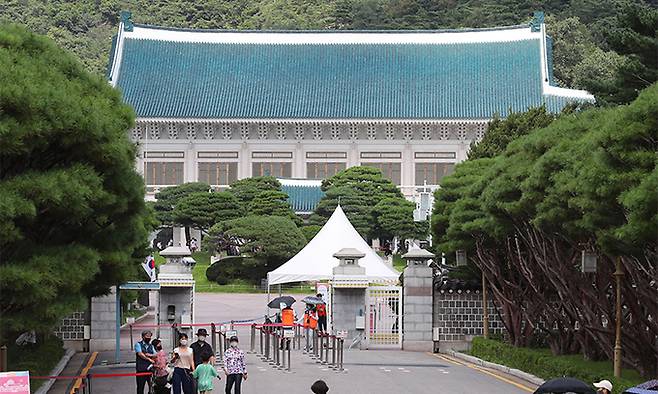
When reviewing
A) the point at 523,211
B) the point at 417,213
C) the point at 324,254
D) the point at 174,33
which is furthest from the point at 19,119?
the point at 174,33

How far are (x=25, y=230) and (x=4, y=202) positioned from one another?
195cm

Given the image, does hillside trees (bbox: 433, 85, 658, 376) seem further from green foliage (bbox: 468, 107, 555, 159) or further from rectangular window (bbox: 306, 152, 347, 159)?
rectangular window (bbox: 306, 152, 347, 159)

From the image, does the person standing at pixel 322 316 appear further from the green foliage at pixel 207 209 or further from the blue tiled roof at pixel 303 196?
the blue tiled roof at pixel 303 196

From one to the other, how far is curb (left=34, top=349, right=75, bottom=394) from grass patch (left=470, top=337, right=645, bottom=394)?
7924 millimetres

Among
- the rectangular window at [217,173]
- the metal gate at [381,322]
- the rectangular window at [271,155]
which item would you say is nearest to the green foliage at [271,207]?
the rectangular window at [217,173]

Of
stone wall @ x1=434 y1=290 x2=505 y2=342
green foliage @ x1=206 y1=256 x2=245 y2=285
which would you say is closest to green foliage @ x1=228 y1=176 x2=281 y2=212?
green foliage @ x1=206 y1=256 x2=245 y2=285

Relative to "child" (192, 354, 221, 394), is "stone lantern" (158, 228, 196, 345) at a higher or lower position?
higher

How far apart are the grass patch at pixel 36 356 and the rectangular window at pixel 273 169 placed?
49.8m

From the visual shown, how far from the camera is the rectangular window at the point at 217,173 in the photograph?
80125 millimetres

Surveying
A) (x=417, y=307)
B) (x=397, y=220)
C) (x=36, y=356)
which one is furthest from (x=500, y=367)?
(x=397, y=220)

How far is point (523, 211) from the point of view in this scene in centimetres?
2486

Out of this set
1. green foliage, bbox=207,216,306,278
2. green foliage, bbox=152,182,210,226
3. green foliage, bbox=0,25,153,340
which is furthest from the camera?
green foliage, bbox=152,182,210,226

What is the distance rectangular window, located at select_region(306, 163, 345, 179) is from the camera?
80.2 meters

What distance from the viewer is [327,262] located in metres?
40.1
